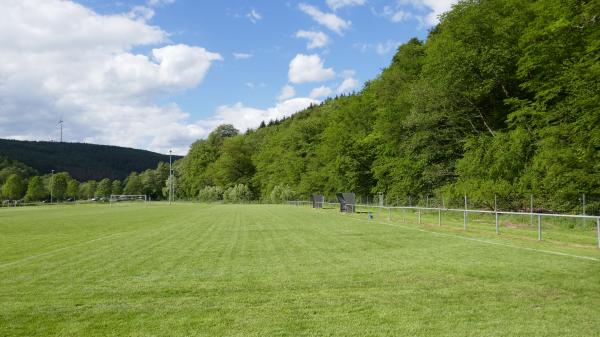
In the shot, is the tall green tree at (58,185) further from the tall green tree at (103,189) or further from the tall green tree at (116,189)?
the tall green tree at (116,189)

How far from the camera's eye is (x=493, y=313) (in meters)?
6.41

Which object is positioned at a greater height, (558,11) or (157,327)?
(558,11)

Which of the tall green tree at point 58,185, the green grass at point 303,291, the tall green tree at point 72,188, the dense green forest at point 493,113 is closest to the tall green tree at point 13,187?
the tall green tree at point 58,185

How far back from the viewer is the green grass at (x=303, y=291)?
5918mm

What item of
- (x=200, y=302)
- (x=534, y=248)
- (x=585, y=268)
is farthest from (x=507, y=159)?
(x=200, y=302)

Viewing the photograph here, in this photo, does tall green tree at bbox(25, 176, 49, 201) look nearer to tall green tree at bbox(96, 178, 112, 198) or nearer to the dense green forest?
Answer: tall green tree at bbox(96, 178, 112, 198)

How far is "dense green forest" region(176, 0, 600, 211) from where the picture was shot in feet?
83.4

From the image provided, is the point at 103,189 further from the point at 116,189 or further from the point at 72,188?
the point at 72,188

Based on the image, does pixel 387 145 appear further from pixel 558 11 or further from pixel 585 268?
pixel 585 268

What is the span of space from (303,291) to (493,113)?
115 feet

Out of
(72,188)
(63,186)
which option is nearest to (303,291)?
(63,186)

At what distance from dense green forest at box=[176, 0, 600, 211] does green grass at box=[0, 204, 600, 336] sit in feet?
43.9

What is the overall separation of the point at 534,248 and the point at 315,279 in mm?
8179

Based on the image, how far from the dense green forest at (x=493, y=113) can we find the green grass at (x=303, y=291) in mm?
13375
